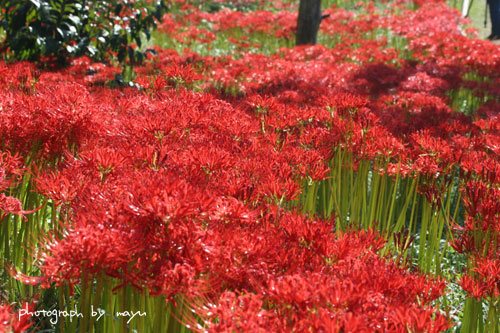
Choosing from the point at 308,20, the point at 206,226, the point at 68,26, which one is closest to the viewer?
the point at 206,226

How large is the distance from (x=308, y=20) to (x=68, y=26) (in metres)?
5.73

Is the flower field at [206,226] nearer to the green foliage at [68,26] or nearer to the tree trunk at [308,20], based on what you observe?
the green foliage at [68,26]

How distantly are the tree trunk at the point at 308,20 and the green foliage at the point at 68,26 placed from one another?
424 centimetres

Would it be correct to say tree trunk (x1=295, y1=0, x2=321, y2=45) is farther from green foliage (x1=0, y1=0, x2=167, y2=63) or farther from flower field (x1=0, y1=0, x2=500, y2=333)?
flower field (x1=0, y1=0, x2=500, y2=333)

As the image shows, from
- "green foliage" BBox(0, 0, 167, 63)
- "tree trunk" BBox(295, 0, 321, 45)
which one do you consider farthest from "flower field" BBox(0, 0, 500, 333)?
"tree trunk" BBox(295, 0, 321, 45)

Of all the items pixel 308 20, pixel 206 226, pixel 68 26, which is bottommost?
pixel 206 226

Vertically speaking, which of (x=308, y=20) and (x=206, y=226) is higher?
(x=308, y=20)

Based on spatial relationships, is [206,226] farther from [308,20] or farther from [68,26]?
[308,20]

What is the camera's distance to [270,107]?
303 centimetres

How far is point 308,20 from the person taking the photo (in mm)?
9930

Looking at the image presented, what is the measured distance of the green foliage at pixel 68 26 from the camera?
17.1ft

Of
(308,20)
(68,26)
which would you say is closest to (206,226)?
(68,26)

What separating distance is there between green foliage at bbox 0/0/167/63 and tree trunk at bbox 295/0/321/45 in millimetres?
4240

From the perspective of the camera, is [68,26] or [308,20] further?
[308,20]
